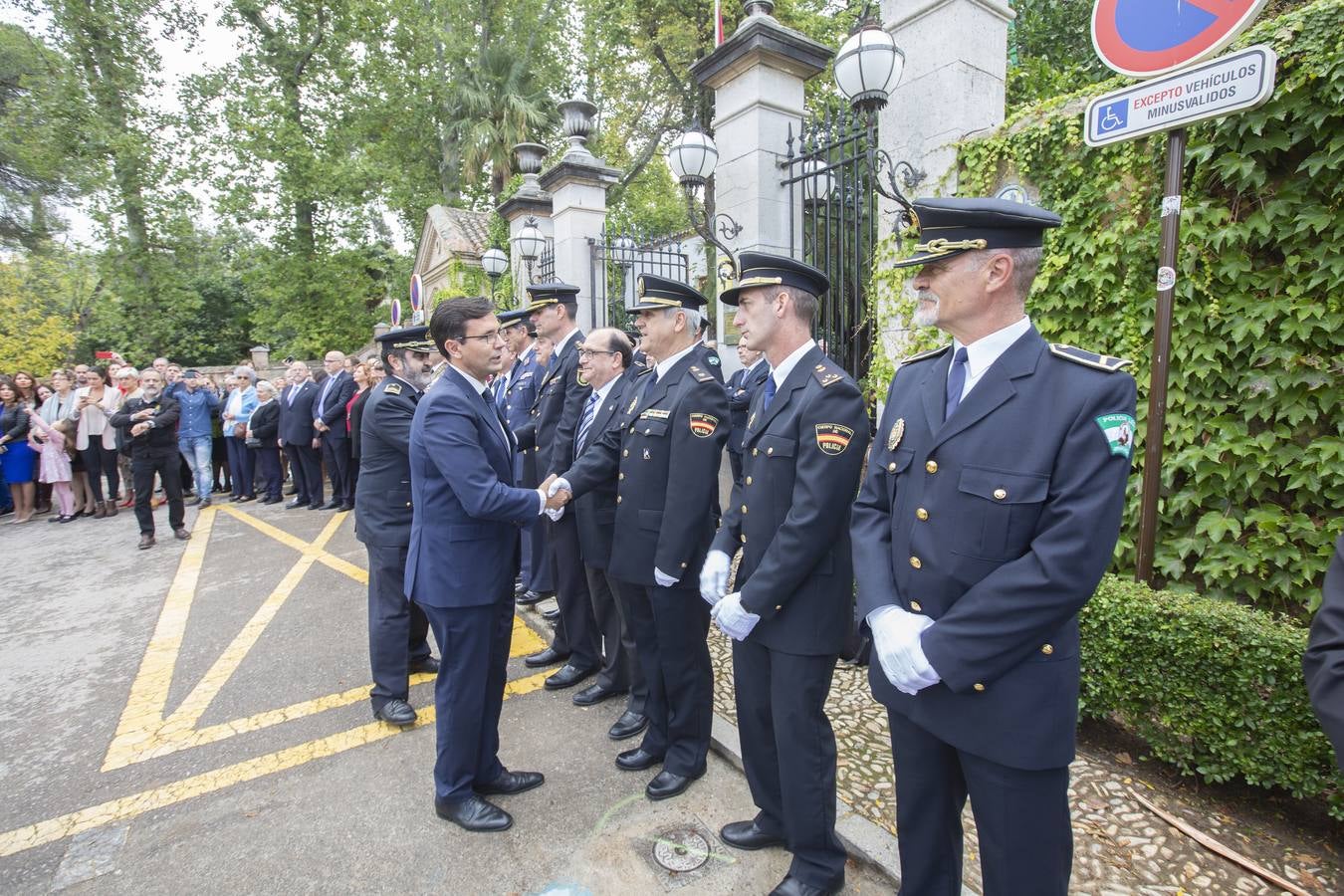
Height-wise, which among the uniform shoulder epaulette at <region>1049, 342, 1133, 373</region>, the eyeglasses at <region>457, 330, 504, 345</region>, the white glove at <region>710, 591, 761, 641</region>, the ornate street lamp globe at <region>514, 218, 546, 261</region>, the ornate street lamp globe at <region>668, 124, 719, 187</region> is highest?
the ornate street lamp globe at <region>514, 218, 546, 261</region>

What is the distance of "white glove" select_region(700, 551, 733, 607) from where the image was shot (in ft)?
8.48

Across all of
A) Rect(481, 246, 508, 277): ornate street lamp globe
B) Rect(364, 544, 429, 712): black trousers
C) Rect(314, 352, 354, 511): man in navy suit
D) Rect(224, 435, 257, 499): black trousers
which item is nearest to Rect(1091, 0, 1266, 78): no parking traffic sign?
Rect(364, 544, 429, 712): black trousers

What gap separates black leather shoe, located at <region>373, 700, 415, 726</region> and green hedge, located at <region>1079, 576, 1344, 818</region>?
12.1ft

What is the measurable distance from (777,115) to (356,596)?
6.32m

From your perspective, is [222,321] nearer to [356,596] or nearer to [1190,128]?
[356,596]

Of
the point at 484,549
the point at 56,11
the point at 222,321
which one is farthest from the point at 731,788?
the point at 222,321

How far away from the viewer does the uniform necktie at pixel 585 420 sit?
4.10 m

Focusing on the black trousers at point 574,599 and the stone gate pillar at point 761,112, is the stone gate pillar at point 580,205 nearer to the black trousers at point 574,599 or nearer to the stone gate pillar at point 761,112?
the stone gate pillar at point 761,112

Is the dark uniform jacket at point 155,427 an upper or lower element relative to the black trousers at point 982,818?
upper

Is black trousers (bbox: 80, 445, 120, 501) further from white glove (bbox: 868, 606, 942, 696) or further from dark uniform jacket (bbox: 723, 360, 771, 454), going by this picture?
white glove (bbox: 868, 606, 942, 696)

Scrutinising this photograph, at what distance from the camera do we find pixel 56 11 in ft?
68.7

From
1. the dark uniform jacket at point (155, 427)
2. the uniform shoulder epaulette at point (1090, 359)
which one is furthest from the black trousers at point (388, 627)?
the dark uniform jacket at point (155, 427)

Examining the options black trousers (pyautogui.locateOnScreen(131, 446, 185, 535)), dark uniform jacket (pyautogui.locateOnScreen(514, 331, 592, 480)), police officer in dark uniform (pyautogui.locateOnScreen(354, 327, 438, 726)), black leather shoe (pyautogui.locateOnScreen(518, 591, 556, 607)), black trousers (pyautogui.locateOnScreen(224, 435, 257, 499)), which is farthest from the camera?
black trousers (pyautogui.locateOnScreen(224, 435, 257, 499))

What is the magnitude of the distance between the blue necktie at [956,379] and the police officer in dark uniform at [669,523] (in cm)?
123
